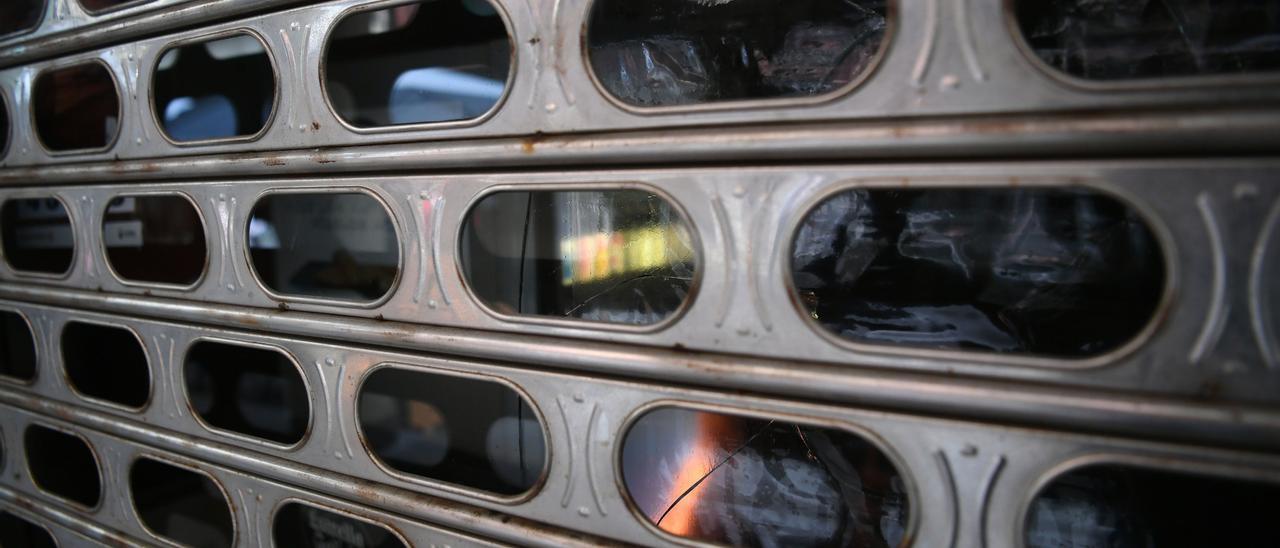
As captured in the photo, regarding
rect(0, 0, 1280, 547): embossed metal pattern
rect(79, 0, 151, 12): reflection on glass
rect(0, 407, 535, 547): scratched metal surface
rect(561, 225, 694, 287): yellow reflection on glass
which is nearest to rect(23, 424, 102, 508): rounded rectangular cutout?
rect(0, 407, 535, 547): scratched metal surface

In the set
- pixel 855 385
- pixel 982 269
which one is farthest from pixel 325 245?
pixel 982 269

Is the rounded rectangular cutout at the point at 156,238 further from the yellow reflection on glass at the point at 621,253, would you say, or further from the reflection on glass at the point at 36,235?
the yellow reflection on glass at the point at 621,253

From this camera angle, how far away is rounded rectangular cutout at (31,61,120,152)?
2.40 metres

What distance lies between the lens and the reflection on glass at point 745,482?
143 cm

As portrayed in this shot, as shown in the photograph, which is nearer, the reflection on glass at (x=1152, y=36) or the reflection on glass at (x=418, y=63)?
the reflection on glass at (x=1152, y=36)

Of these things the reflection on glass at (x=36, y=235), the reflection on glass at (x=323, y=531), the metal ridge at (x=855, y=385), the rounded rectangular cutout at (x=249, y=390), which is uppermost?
the reflection on glass at (x=36, y=235)

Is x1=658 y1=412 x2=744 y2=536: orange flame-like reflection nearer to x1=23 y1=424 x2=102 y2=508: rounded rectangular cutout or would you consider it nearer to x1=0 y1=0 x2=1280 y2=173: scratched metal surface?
x1=0 y1=0 x2=1280 y2=173: scratched metal surface

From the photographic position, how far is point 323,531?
2.09m

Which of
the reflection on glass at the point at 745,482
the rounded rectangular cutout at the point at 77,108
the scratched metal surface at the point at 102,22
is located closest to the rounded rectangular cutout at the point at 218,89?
the scratched metal surface at the point at 102,22

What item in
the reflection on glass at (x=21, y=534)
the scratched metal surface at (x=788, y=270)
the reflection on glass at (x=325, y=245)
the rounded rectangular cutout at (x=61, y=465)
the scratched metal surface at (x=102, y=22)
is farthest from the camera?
the reflection on glass at (x=21, y=534)

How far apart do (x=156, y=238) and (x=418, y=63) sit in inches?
48.0

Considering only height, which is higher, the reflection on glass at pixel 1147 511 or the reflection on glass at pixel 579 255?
the reflection on glass at pixel 579 255

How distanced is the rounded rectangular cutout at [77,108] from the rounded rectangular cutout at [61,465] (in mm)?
1164

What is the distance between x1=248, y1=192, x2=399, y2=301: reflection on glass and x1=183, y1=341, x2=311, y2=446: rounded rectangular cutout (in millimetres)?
473
